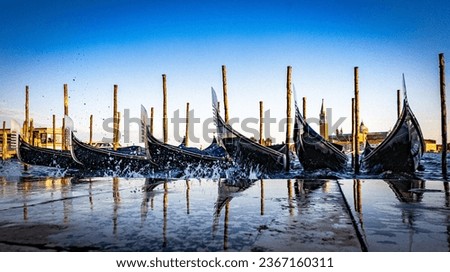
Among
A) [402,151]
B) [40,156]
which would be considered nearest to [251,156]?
[402,151]

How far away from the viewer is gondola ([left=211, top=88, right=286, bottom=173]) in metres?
7.87

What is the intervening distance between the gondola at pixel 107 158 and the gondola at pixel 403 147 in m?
5.72

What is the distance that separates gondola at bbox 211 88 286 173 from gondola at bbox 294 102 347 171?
682 mm

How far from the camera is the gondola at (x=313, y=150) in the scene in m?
8.54

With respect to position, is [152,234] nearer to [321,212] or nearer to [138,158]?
[321,212]

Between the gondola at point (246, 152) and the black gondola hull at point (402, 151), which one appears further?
the gondola at point (246, 152)

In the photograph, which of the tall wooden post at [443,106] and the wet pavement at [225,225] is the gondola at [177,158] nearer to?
the tall wooden post at [443,106]

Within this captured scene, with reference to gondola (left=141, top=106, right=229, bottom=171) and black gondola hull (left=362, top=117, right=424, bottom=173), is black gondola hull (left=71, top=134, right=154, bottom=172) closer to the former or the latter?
gondola (left=141, top=106, right=229, bottom=171)

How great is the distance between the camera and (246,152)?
806cm

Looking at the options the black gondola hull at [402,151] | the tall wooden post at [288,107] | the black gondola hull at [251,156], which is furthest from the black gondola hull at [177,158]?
the black gondola hull at [402,151]

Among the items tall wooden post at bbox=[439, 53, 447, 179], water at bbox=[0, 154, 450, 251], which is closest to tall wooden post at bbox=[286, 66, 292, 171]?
tall wooden post at bbox=[439, 53, 447, 179]

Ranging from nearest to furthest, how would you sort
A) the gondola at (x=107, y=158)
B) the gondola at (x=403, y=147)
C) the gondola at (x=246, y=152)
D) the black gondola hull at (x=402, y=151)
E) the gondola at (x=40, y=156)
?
the gondola at (x=403, y=147)
the black gondola hull at (x=402, y=151)
the gondola at (x=246, y=152)
the gondola at (x=107, y=158)
the gondola at (x=40, y=156)

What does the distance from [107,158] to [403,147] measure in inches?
284
